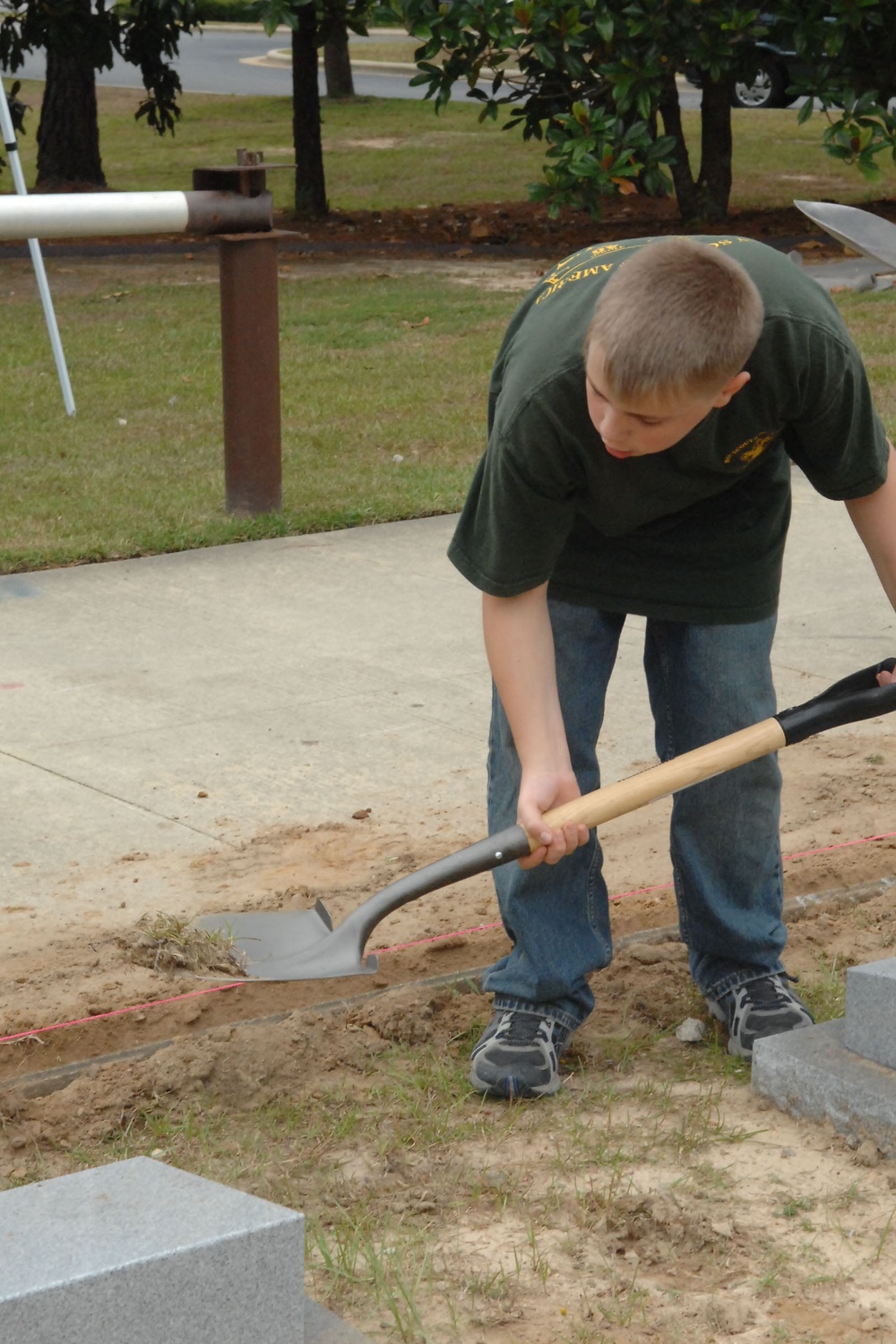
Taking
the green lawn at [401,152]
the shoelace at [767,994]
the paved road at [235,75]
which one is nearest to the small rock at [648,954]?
the shoelace at [767,994]

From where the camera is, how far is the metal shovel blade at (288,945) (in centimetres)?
283

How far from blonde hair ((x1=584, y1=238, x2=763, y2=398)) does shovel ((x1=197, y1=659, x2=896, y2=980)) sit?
0.68 metres

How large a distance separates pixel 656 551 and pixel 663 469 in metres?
0.22

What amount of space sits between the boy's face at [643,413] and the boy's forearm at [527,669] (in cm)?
34

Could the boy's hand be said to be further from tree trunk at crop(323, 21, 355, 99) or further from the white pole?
tree trunk at crop(323, 21, 355, 99)

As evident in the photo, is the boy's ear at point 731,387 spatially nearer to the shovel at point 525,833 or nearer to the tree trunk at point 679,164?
the shovel at point 525,833

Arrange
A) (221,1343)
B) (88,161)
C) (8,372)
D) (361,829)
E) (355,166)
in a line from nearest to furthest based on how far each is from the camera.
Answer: (221,1343) < (361,829) < (8,372) < (88,161) < (355,166)

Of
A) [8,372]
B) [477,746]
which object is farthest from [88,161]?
[477,746]

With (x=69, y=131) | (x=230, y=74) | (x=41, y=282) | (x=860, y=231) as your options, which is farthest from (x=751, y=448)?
(x=230, y=74)

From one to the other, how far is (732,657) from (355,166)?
56.7 feet

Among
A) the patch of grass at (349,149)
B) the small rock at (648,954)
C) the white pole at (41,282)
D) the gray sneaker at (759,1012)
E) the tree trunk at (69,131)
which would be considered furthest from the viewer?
the patch of grass at (349,149)

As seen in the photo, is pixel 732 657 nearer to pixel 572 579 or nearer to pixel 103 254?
pixel 572 579

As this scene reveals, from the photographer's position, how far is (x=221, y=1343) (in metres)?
2.01

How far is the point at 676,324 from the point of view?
7.02 feet
